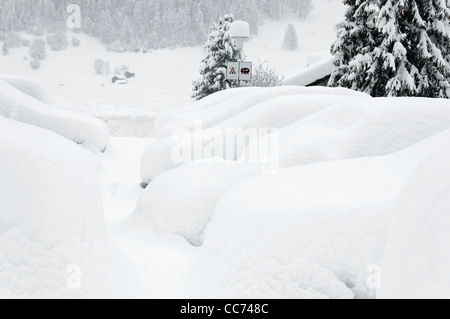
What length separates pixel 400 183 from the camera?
2.64 m

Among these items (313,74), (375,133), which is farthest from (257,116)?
(313,74)

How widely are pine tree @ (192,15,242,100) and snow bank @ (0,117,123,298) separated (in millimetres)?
18200

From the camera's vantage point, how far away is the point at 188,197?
12.3 ft

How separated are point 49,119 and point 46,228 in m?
5.93

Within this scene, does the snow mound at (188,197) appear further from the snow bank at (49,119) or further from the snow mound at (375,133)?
the snow bank at (49,119)

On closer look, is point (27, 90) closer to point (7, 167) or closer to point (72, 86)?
point (7, 167)

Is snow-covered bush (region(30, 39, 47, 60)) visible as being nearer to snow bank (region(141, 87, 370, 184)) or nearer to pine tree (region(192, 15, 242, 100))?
pine tree (region(192, 15, 242, 100))

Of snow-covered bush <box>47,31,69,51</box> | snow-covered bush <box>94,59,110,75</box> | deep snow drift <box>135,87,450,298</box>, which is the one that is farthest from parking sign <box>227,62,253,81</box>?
snow-covered bush <box>47,31,69,51</box>

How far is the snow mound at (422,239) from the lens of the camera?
149 centimetres

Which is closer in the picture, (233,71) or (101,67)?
(233,71)

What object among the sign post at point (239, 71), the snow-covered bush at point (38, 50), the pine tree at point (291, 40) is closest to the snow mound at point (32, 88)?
the sign post at point (239, 71)

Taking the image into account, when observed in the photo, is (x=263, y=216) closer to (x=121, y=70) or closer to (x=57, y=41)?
(x=121, y=70)

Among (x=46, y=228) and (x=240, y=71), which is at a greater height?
(x=240, y=71)

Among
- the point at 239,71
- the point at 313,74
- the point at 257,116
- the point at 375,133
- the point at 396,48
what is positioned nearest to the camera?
the point at 375,133
